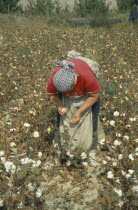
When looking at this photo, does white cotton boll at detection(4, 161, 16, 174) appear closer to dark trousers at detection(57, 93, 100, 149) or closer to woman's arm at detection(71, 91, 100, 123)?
woman's arm at detection(71, 91, 100, 123)

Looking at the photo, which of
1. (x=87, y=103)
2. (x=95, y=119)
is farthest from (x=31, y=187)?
(x=95, y=119)

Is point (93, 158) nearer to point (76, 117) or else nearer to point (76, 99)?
point (76, 117)

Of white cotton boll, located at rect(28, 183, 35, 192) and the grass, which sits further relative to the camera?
the grass

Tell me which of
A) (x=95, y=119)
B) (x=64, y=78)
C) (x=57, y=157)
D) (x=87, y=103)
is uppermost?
(x=64, y=78)

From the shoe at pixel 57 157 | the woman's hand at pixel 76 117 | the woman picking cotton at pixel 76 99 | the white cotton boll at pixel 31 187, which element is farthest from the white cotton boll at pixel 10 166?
the shoe at pixel 57 157

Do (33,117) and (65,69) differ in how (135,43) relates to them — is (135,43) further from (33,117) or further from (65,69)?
(65,69)

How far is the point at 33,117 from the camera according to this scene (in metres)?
3.70

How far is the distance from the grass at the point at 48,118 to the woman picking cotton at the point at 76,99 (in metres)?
0.23

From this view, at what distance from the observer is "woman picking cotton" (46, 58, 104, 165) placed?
2.70 meters

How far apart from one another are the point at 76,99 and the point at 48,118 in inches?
33.5

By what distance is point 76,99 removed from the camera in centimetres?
302

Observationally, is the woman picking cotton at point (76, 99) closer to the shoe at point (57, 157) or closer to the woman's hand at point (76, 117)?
the woman's hand at point (76, 117)

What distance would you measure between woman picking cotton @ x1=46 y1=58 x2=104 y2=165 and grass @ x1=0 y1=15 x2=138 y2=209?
230mm

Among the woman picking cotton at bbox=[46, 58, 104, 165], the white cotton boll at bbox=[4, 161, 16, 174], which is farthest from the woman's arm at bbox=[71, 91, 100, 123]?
the white cotton boll at bbox=[4, 161, 16, 174]
